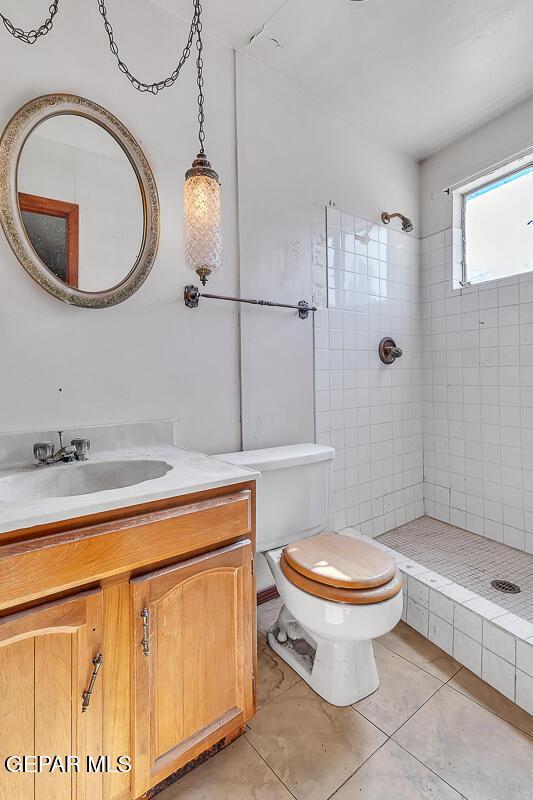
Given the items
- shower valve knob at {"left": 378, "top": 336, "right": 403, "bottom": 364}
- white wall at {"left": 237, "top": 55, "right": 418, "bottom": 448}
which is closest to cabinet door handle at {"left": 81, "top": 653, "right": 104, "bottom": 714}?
white wall at {"left": 237, "top": 55, "right": 418, "bottom": 448}

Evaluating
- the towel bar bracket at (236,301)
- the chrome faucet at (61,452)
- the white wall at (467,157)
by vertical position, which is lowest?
the chrome faucet at (61,452)

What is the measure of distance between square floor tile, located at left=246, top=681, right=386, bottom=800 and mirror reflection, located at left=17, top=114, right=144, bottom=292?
1.45 m

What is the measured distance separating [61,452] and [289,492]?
776 millimetres

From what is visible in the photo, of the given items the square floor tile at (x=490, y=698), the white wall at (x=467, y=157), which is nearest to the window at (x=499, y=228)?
the white wall at (x=467, y=157)

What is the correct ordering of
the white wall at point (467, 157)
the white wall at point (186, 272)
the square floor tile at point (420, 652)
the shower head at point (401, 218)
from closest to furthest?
the white wall at point (186, 272) < the square floor tile at point (420, 652) < the white wall at point (467, 157) < the shower head at point (401, 218)

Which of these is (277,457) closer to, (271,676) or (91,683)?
Answer: (271,676)

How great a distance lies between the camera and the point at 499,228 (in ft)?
6.93

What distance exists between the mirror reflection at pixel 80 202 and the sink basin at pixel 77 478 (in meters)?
0.58

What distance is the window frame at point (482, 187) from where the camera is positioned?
1.99 metres

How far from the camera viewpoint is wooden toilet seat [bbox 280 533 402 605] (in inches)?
42.7

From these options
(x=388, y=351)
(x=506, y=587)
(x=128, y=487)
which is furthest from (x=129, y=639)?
(x=388, y=351)

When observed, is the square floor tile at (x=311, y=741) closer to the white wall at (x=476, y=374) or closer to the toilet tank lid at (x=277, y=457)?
the toilet tank lid at (x=277, y=457)

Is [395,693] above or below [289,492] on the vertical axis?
below

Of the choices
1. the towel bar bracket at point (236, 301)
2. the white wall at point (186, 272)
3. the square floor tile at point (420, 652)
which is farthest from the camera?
the towel bar bracket at point (236, 301)
